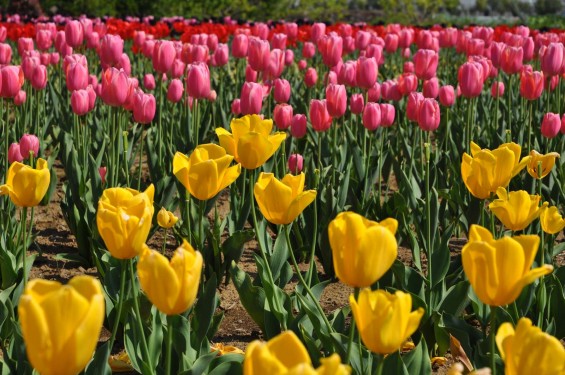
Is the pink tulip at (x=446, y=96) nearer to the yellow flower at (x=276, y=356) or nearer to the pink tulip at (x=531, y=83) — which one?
the pink tulip at (x=531, y=83)

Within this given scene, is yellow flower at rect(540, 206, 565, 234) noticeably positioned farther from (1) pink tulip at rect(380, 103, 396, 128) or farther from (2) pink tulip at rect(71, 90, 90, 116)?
(2) pink tulip at rect(71, 90, 90, 116)

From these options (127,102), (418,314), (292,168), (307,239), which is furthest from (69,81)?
(418,314)

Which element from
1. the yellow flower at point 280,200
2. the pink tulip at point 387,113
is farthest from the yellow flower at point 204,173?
the pink tulip at point 387,113

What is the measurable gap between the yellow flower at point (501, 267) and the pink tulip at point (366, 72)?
2.78 meters

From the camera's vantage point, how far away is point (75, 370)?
1.30 meters

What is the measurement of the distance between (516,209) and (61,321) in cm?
142

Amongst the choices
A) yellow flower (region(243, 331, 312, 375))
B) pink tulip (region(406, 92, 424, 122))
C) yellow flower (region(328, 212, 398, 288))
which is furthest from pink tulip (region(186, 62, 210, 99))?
yellow flower (region(243, 331, 312, 375))

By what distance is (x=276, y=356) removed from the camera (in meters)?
1.18

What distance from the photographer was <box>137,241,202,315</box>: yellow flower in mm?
1527

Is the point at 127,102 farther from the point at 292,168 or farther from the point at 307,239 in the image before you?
the point at 307,239

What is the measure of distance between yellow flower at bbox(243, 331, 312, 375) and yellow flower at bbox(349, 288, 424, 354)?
11.2 inches

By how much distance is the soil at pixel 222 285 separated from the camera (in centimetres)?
305

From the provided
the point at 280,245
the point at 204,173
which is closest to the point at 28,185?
the point at 204,173

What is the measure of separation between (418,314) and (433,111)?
8.00 ft
